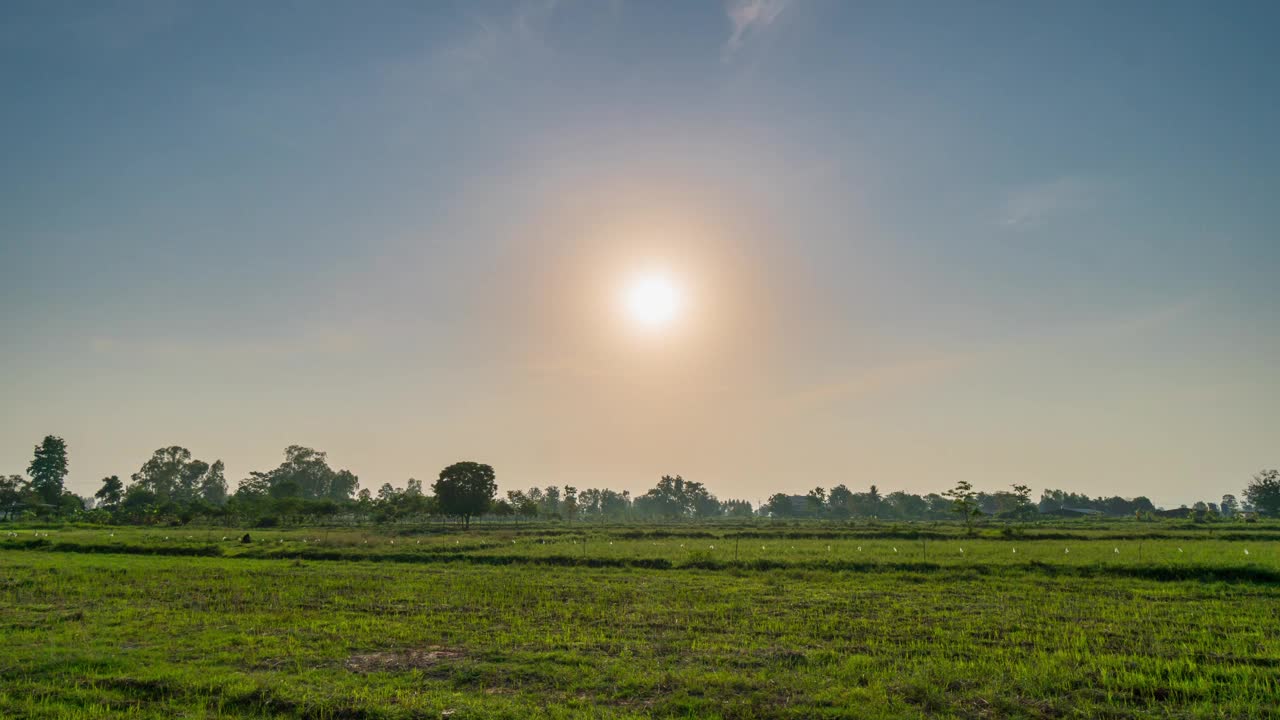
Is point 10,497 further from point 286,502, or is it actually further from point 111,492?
point 286,502

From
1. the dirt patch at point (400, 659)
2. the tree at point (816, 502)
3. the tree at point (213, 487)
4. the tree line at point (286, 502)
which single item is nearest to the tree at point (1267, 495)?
the tree line at point (286, 502)

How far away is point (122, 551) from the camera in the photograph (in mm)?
45656

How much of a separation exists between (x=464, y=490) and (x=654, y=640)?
255ft

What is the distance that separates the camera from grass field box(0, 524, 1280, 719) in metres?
13.0

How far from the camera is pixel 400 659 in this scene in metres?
16.1

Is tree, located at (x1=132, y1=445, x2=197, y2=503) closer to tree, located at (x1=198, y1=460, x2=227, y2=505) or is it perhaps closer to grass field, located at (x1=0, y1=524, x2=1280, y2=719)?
tree, located at (x1=198, y1=460, x2=227, y2=505)

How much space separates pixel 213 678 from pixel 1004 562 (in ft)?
114

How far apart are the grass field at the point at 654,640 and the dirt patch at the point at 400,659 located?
0.34 ft

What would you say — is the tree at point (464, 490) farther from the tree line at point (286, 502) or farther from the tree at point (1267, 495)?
the tree at point (1267, 495)

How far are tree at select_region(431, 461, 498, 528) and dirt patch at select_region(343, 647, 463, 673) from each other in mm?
75864

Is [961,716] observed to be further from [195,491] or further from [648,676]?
[195,491]

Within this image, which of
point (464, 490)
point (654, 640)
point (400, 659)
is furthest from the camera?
point (464, 490)

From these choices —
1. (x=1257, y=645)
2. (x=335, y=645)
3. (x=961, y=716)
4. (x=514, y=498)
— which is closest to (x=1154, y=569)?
(x=1257, y=645)

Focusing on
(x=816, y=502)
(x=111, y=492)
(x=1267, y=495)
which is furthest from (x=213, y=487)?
(x=1267, y=495)
